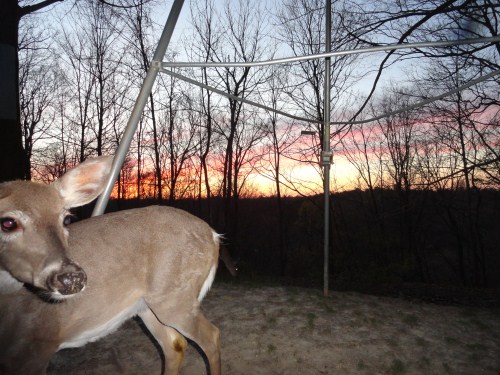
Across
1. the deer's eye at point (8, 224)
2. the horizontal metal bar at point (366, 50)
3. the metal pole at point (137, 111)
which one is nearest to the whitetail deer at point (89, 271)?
the deer's eye at point (8, 224)

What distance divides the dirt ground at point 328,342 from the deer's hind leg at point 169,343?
0.27 meters

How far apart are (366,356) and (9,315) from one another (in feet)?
11.6

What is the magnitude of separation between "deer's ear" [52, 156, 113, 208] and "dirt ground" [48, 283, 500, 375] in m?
2.09

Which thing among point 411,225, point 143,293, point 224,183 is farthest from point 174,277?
point 411,225

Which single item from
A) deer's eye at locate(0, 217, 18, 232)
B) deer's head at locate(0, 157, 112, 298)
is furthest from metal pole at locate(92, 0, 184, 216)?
deer's eye at locate(0, 217, 18, 232)

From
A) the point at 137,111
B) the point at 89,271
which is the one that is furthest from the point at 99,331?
the point at 137,111

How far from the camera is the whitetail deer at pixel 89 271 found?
7.29ft

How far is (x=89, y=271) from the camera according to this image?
2873 mm

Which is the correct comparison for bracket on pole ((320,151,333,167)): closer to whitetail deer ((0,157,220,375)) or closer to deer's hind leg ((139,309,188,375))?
whitetail deer ((0,157,220,375))

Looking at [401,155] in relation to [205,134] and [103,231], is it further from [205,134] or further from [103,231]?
[103,231]

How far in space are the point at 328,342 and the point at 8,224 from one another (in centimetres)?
361

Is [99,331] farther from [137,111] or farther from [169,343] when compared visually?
[137,111]

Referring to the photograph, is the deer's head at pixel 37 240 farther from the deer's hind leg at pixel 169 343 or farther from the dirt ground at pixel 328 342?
the dirt ground at pixel 328 342

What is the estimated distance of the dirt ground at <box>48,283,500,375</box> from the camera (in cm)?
366
